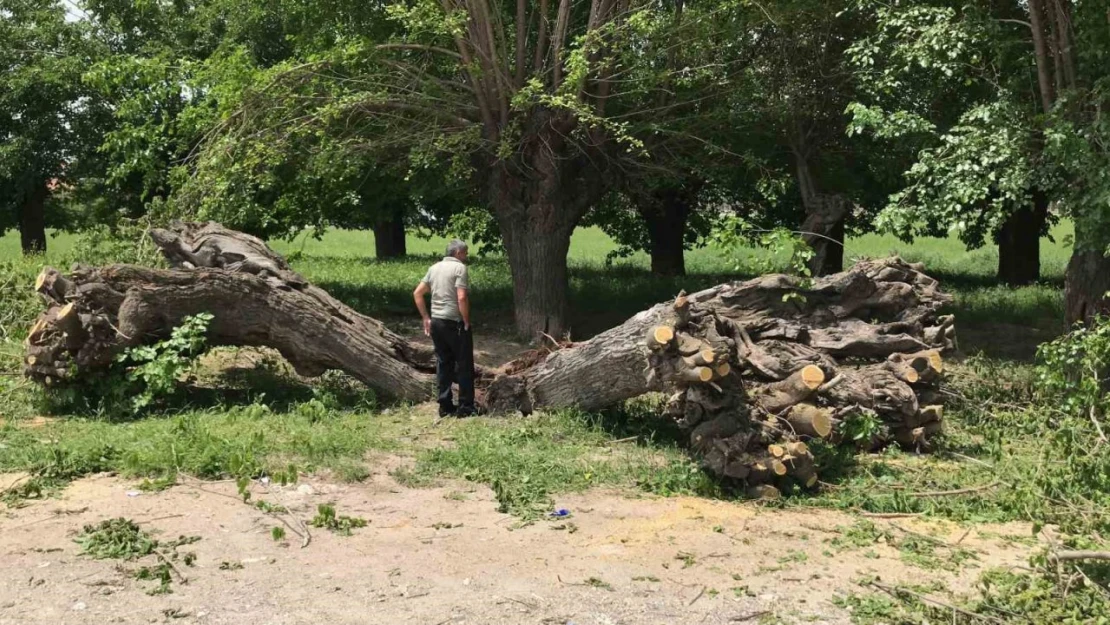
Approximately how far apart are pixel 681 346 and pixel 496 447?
179 centimetres

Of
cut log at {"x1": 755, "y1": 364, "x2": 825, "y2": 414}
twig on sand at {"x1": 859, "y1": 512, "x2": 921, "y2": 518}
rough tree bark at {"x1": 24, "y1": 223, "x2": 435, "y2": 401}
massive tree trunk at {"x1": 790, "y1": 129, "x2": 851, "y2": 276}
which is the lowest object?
twig on sand at {"x1": 859, "y1": 512, "x2": 921, "y2": 518}

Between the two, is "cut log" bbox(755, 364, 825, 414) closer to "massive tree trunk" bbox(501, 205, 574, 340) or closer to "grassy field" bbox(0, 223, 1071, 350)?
"grassy field" bbox(0, 223, 1071, 350)

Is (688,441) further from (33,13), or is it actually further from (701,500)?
(33,13)

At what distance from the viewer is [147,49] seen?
19.7 metres

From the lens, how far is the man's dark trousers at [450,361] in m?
9.85

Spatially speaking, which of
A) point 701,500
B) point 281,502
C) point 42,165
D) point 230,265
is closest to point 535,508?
point 701,500

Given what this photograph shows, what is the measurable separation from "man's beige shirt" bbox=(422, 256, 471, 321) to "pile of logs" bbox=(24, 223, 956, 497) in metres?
0.82

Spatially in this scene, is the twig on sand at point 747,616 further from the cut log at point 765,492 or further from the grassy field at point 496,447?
the cut log at point 765,492

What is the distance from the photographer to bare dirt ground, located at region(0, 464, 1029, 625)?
17.8ft

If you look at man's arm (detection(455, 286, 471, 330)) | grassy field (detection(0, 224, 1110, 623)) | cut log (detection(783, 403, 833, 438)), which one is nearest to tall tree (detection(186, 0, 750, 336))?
man's arm (detection(455, 286, 471, 330))

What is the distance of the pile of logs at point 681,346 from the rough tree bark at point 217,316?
0.01 m

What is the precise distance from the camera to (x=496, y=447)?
27.9 ft

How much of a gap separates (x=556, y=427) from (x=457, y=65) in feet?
17.8

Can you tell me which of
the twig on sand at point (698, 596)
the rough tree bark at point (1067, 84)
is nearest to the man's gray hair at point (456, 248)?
the twig on sand at point (698, 596)
